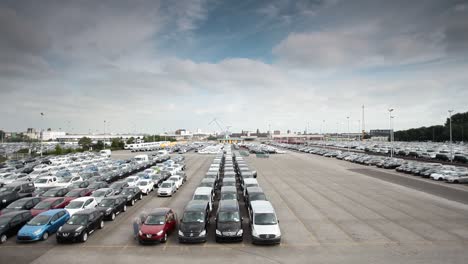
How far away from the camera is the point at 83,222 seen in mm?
14172

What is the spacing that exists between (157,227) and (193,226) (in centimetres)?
185

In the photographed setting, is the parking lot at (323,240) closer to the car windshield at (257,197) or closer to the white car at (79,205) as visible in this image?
the car windshield at (257,197)

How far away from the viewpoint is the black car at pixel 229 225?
13.5 metres

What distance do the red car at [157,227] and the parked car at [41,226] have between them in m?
4.95

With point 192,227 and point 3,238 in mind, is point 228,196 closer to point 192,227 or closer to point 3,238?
point 192,227

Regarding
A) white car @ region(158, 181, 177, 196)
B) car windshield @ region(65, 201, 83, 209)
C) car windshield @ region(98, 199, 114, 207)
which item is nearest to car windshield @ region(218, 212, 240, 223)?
car windshield @ region(98, 199, 114, 207)

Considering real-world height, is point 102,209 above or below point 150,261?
above

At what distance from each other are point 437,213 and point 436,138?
572 ft

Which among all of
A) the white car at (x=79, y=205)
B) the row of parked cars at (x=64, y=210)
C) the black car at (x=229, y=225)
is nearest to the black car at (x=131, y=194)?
the row of parked cars at (x=64, y=210)

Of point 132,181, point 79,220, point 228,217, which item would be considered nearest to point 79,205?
point 79,220

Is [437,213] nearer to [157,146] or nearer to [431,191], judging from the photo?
[431,191]

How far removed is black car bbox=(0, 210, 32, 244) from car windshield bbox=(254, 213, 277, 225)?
13.0 meters

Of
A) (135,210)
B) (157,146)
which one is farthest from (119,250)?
(157,146)

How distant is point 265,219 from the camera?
14.4m
